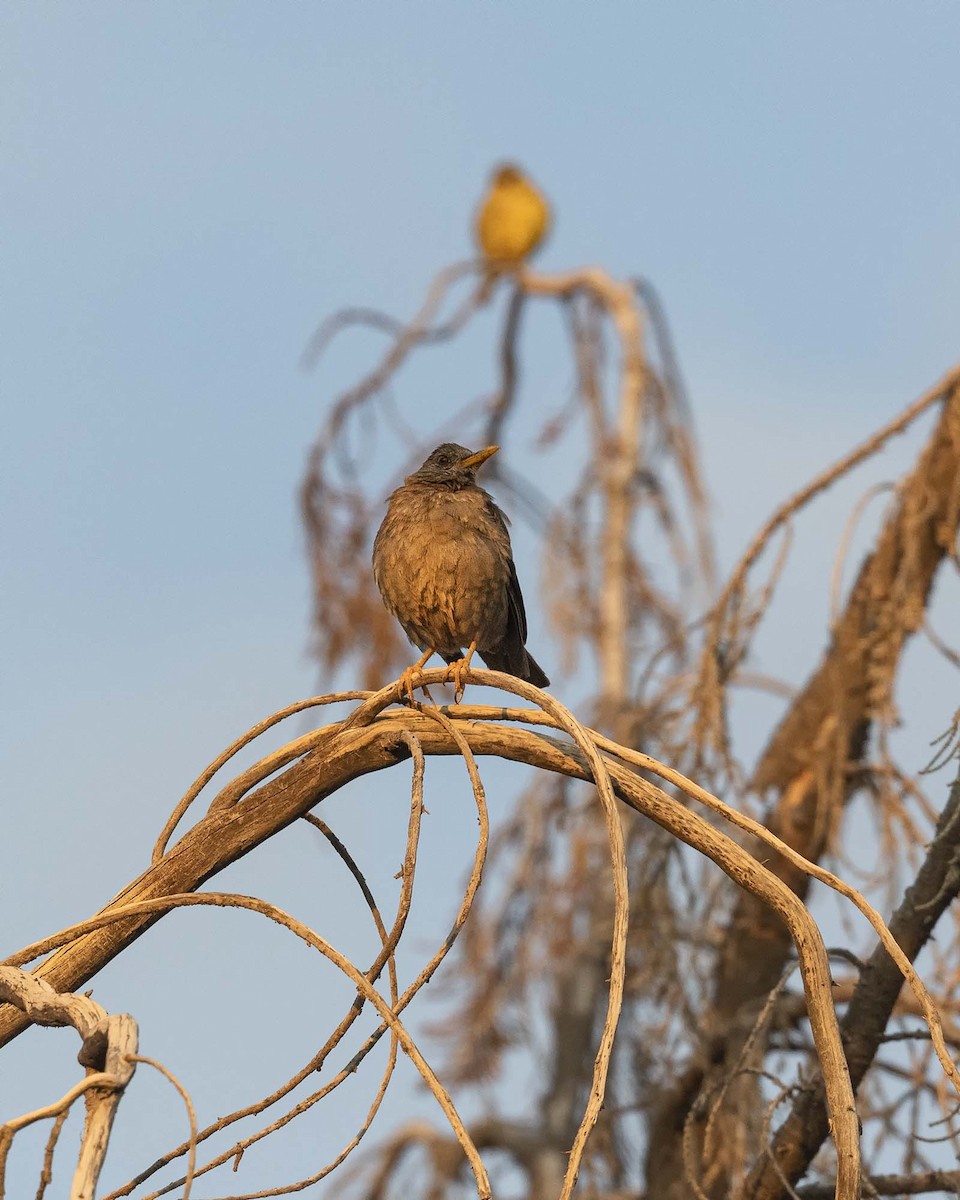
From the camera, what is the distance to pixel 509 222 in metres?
12.1

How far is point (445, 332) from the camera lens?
39.2 ft

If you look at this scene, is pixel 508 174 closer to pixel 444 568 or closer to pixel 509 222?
pixel 509 222

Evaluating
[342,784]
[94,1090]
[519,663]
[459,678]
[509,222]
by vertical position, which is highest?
[509,222]

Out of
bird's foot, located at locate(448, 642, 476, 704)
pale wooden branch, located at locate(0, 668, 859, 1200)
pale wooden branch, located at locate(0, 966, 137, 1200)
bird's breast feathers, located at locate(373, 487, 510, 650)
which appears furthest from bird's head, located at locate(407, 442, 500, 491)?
pale wooden branch, located at locate(0, 966, 137, 1200)

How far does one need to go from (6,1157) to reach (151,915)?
120 centimetres

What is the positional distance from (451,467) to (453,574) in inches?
34.6

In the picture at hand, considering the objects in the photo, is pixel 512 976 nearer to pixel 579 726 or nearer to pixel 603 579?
pixel 603 579

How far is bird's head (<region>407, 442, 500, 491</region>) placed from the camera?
261 inches

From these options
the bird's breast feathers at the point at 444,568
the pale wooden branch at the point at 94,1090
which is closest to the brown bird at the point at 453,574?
the bird's breast feathers at the point at 444,568

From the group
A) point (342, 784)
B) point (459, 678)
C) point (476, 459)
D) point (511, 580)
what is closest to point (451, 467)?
point (476, 459)

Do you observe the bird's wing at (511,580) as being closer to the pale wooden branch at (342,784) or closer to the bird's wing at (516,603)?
the bird's wing at (516,603)

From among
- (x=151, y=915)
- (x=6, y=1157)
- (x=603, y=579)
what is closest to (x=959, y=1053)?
(x=151, y=915)

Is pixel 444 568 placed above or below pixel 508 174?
below

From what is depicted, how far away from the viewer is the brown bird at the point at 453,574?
6086 millimetres
